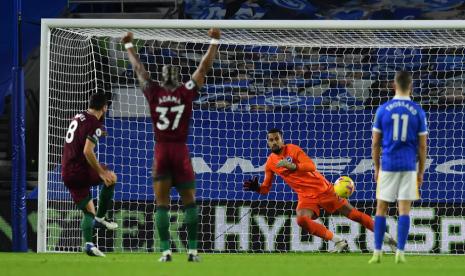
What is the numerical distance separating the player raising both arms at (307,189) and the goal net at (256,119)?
1481 millimetres

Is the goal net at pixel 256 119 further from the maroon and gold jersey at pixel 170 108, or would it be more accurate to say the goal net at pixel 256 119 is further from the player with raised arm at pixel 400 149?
the player with raised arm at pixel 400 149

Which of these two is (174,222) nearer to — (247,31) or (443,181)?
(247,31)

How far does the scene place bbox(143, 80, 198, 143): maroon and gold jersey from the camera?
32.6 ft

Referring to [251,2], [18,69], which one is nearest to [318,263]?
[18,69]

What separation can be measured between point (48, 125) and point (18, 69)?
2.70 feet

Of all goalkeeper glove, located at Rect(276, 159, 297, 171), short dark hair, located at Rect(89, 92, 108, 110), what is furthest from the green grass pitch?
goalkeeper glove, located at Rect(276, 159, 297, 171)

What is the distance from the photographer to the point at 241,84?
1591cm

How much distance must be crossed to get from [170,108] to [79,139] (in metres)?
2.30

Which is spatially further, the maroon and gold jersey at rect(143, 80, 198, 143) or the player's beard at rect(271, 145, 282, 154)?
the player's beard at rect(271, 145, 282, 154)

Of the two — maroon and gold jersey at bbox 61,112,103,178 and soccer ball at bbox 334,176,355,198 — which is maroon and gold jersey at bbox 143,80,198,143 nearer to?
maroon and gold jersey at bbox 61,112,103,178

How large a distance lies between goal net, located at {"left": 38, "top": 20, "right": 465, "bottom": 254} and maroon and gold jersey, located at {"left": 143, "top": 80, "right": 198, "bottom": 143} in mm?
4061

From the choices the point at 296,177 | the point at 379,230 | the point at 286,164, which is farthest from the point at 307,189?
the point at 379,230

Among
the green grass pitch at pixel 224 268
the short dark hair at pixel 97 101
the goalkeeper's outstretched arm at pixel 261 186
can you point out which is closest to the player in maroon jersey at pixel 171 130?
the green grass pitch at pixel 224 268

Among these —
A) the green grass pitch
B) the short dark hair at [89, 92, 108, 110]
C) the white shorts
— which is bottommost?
the green grass pitch
